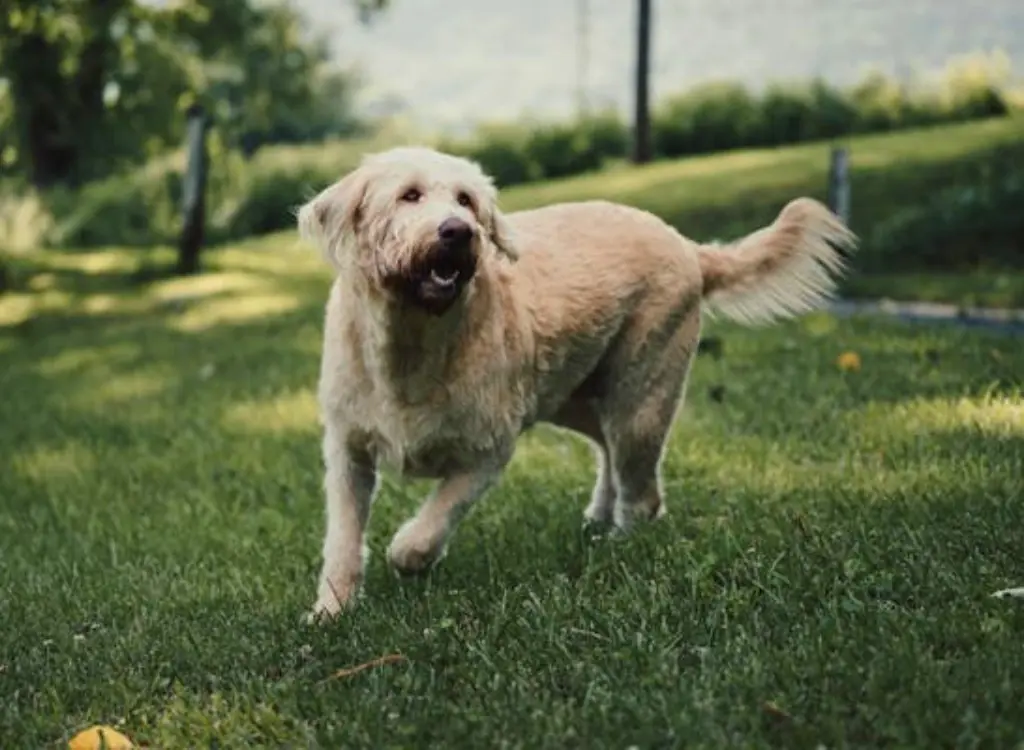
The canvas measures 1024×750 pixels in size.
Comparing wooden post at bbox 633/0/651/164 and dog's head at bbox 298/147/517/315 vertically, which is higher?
dog's head at bbox 298/147/517/315

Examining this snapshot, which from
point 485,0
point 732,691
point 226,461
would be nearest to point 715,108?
point 226,461

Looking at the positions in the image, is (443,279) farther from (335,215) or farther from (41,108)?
(41,108)

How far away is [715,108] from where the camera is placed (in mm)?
31500

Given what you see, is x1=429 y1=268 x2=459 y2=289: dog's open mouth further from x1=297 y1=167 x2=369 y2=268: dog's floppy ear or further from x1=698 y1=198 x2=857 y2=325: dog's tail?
x1=698 y1=198 x2=857 y2=325: dog's tail

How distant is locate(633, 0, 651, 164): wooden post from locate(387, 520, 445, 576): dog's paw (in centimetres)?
2444

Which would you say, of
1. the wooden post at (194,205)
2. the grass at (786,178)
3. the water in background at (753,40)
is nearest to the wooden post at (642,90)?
the water in background at (753,40)

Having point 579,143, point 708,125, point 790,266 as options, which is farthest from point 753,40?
point 790,266

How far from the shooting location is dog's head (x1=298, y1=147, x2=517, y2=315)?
434 cm

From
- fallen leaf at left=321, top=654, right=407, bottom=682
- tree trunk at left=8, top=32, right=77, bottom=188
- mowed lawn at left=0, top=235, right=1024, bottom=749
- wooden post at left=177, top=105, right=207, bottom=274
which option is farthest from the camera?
tree trunk at left=8, top=32, right=77, bottom=188

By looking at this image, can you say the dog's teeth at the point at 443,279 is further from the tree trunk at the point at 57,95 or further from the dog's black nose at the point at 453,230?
the tree trunk at the point at 57,95

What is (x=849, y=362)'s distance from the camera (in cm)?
869

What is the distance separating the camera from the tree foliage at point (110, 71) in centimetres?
1981

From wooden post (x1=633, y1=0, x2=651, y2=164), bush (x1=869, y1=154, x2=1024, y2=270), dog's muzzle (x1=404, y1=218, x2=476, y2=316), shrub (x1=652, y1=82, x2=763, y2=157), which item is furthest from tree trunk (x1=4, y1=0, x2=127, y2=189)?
dog's muzzle (x1=404, y1=218, x2=476, y2=316)

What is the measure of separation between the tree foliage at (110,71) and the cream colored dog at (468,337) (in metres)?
13.9
